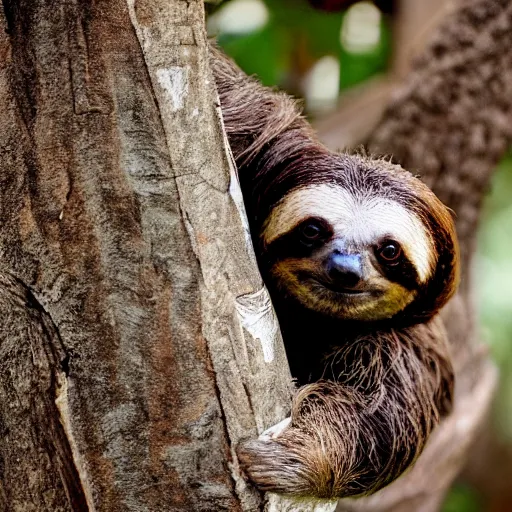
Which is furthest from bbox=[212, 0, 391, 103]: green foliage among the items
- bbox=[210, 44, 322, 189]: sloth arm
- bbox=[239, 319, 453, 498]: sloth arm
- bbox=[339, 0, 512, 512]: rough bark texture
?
bbox=[239, 319, 453, 498]: sloth arm

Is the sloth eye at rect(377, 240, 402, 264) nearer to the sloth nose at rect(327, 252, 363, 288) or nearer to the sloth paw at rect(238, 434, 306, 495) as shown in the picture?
the sloth nose at rect(327, 252, 363, 288)

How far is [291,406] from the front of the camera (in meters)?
3.26

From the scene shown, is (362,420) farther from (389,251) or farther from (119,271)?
(119,271)

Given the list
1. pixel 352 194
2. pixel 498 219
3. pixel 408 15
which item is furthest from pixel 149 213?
pixel 498 219

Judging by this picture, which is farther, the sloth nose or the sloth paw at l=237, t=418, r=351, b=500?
the sloth nose

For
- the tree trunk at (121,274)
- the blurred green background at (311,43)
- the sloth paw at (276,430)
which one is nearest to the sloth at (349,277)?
the sloth paw at (276,430)

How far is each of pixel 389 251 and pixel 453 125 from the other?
11.8 feet

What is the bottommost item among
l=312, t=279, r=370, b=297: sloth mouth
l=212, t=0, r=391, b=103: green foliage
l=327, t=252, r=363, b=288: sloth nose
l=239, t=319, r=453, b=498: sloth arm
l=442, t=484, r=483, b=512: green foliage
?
l=442, t=484, r=483, b=512: green foliage

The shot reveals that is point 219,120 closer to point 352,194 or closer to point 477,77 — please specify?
point 352,194

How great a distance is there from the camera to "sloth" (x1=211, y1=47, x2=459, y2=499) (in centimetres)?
386

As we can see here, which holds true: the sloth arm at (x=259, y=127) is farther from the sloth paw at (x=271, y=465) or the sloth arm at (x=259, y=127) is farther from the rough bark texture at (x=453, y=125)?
the rough bark texture at (x=453, y=125)

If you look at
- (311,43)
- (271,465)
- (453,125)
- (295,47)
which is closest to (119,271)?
(271,465)

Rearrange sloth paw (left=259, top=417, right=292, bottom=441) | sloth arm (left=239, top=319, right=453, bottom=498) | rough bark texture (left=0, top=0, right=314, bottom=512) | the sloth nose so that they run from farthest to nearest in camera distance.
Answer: the sloth nose, sloth arm (left=239, top=319, right=453, bottom=498), sloth paw (left=259, top=417, right=292, bottom=441), rough bark texture (left=0, top=0, right=314, bottom=512)

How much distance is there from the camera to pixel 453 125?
714 centimetres
